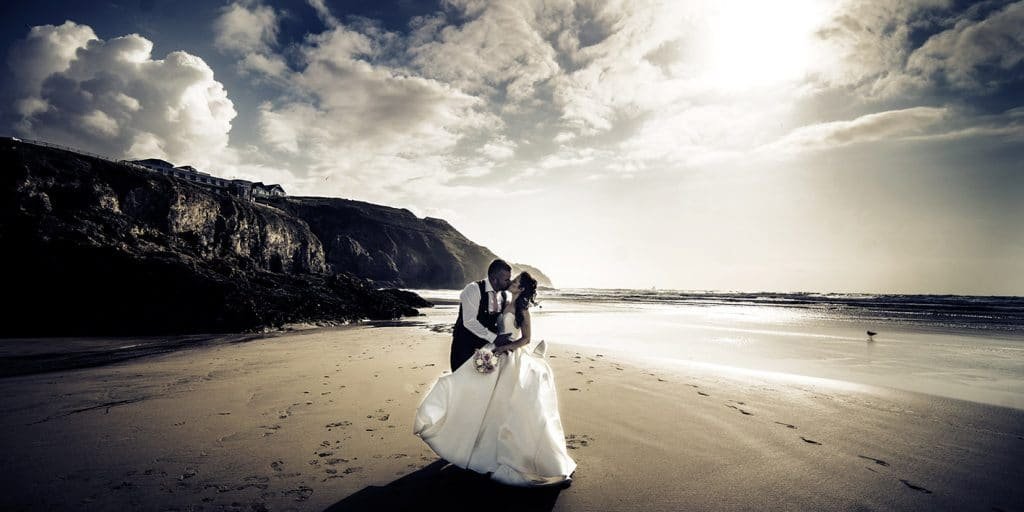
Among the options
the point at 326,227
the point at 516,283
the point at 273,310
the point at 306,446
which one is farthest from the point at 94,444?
the point at 326,227

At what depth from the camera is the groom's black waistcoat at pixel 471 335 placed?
4.39m

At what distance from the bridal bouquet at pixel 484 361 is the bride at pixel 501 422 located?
3.4 inches

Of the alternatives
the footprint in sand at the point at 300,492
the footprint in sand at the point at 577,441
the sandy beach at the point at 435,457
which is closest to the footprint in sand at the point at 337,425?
the sandy beach at the point at 435,457

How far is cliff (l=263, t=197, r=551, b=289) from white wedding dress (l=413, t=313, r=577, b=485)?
275 ft

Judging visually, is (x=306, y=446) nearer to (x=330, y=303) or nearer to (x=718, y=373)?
(x=718, y=373)

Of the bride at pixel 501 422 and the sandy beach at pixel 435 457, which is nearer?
the sandy beach at pixel 435 457

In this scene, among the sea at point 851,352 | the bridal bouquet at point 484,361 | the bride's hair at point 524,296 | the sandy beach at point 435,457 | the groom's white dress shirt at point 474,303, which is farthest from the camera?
the sea at point 851,352

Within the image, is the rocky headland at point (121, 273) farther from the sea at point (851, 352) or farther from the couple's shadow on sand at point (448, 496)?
the couple's shadow on sand at point (448, 496)

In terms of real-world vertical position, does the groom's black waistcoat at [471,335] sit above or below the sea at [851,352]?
above

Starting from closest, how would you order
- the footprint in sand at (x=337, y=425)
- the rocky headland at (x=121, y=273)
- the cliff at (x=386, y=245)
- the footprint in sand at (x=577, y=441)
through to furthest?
1. the footprint in sand at (x=577, y=441)
2. the footprint in sand at (x=337, y=425)
3. the rocky headland at (x=121, y=273)
4. the cliff at (x=386, y=245)

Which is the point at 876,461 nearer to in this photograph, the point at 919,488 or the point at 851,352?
the point at 919,488

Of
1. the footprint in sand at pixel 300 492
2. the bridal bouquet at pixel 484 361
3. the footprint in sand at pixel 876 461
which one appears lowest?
the footprint in sand at pixel 300 492

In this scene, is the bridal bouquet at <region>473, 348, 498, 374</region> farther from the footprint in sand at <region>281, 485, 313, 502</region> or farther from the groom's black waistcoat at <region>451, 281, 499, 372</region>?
the footprint in sand at <region>281, 485, 313, 502</region>

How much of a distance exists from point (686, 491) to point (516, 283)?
2.69 meters
